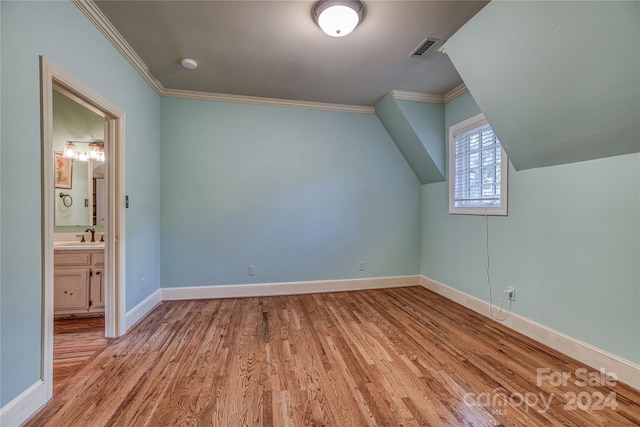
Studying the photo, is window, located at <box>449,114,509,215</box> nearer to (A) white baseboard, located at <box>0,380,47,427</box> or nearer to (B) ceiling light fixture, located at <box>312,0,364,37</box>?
(B) ceiling light fixture, located at <box>312,0,364,37</box>

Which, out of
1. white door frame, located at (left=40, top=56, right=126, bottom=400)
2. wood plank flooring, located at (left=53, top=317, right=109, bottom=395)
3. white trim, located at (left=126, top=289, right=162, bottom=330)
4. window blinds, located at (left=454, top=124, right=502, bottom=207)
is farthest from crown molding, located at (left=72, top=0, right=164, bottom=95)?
window blinds, located at (left=454, top=124, right=502, bottom=207)

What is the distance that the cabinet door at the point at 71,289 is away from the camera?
9.14 ft

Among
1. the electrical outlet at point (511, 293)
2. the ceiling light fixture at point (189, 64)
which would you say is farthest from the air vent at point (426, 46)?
the electrical outlet at point (511, 293)

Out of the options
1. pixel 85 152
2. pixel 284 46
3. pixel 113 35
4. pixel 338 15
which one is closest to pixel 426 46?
pixel 338 15

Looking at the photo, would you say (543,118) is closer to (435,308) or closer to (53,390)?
(435,308)

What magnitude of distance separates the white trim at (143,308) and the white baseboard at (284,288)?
5.3 inches

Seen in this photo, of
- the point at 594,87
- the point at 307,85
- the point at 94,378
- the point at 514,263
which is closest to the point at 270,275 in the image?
the point at 94,378

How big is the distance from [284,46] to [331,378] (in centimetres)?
288

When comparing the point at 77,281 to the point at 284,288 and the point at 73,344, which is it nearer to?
the point at 73,344

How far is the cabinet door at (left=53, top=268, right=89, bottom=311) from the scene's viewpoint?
2.79 m

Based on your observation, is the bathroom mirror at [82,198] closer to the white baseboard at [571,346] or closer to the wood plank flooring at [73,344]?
the wood plank flooring at [73,344]

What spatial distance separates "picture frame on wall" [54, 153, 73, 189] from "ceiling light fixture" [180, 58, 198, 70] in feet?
6.63

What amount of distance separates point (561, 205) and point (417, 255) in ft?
6.88

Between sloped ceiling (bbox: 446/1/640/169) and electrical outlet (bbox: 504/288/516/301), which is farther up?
sloped ceiling (bbox: 446/1/640/169)
